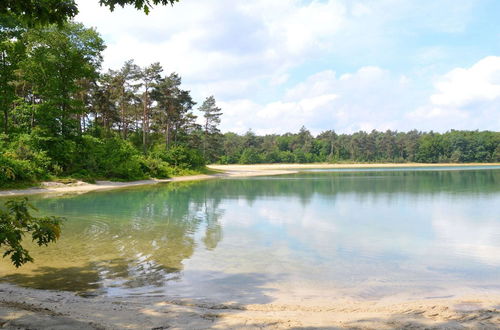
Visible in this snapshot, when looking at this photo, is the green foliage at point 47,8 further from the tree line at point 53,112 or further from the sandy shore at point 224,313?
the tree line at point 53,112

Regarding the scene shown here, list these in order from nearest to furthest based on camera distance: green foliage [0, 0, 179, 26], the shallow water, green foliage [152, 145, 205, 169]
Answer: green foliage [0, 0, 179, 26]
the shallow water
green foliage [152, 145, 205, 169]

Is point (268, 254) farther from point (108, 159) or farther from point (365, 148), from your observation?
point (365, 148)

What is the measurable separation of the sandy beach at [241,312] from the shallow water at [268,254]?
0.41 m

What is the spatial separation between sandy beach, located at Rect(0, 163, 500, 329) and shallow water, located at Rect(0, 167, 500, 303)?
1.33ft

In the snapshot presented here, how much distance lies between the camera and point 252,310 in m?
6.17

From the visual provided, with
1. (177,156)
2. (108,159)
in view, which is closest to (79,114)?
(108,159)

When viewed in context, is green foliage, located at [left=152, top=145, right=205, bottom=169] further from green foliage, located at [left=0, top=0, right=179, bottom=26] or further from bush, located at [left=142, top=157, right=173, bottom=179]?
green foliage, located at [left=0, top=0, right=179, bottom=26]

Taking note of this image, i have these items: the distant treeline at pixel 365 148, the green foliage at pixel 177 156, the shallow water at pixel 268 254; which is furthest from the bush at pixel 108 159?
the distant treeline at pixel 365 148

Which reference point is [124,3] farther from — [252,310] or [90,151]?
[90,151]

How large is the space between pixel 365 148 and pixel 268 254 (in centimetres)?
13501

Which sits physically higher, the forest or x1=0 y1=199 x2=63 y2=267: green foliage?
the forest

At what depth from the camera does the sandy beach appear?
4.95 metres

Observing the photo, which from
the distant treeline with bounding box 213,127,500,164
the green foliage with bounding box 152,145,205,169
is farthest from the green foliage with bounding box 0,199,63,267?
the distant treeline with bounding box 213,127,500,164

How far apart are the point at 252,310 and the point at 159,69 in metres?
47.5
